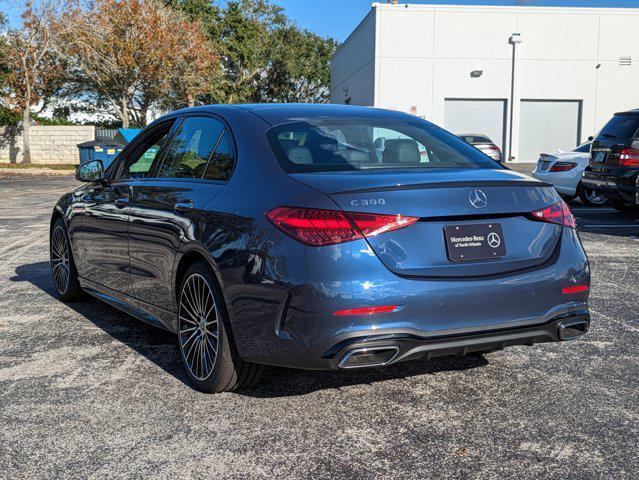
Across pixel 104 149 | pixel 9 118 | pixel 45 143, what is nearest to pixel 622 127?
pixel 104 149

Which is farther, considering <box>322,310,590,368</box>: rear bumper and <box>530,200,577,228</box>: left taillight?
<box>530,200,577,228</box>: left taillight

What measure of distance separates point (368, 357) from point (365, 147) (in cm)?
132

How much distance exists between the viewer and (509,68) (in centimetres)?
3800

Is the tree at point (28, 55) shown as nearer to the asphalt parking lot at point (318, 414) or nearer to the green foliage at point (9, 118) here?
the green foliage at point (9, 118)

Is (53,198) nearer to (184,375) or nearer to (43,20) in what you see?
(184,375)

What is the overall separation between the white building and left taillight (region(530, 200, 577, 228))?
3385 centimetres

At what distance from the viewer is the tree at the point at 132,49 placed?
3747 cm

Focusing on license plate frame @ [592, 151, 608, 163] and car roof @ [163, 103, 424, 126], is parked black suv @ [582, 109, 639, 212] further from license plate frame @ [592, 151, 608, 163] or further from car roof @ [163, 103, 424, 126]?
car roof @ [163, 103, 424, 126]

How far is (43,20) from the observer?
119 ft

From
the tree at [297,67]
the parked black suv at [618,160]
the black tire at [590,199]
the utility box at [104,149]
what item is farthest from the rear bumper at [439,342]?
the tree at [297,67]

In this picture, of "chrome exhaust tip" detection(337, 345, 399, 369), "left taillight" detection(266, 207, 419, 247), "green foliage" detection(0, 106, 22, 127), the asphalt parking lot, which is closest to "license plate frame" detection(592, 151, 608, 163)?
the asphalt parking lot

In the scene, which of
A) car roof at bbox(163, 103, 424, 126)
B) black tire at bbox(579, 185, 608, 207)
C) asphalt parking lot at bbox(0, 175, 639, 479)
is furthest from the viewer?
black tire at bbox(579, 185, 608, 207)

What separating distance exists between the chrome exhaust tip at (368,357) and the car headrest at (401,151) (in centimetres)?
119

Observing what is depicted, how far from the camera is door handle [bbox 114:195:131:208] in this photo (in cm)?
511
